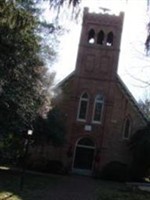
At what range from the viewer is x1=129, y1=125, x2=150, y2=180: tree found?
36844mm

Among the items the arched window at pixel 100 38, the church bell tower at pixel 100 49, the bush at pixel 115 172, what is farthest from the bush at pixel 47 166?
the arched window at pixel 100 38

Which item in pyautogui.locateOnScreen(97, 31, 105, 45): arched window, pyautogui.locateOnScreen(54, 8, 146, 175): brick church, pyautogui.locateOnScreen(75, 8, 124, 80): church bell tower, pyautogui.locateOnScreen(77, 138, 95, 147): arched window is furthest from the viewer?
pyautogui.locateOnScreen(97, 31, 105, 45): arched window

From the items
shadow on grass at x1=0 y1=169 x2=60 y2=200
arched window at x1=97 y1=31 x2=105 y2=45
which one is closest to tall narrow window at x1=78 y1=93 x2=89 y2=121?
arched window at x1=97 y1=31 x2=105 y2=45

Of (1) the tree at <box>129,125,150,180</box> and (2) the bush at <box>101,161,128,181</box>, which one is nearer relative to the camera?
(1) the tree at <box>129,125,150,180</box>

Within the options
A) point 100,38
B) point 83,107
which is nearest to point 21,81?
point 83,107

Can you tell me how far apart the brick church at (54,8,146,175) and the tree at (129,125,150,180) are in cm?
127

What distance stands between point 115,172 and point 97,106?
587 centimetres

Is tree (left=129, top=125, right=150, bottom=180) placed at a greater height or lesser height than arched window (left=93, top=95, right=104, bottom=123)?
lesser

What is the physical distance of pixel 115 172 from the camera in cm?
3747

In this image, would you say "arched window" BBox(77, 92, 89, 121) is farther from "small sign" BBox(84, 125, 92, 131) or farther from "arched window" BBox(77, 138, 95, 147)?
"arched window" BBox(77, 138, 95, 147)

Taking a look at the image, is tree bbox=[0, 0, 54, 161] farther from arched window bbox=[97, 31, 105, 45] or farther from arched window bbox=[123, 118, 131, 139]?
arched window bbox=[97, 31, 105, 45]

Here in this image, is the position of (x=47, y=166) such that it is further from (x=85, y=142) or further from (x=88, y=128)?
(x=88, y=128)

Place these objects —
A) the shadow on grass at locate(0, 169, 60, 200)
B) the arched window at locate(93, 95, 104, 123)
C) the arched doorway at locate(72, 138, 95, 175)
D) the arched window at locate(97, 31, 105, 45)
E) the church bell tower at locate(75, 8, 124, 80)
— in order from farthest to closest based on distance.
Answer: the arched window at locate(97, 31, 105, 45) → the church bell tower at locate(75, 8, 124, 80) → the arched window at locate(93, 95, 104, 123) → the arched doorway at locate(72, 138, 95, 175) → the shadow on grass at locate(0, 169, 60, 200)

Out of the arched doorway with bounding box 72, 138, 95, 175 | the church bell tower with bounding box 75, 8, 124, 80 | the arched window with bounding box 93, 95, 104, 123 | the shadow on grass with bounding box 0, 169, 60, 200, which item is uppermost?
the church bell tower with bounding box 75, 8, 124, 80
